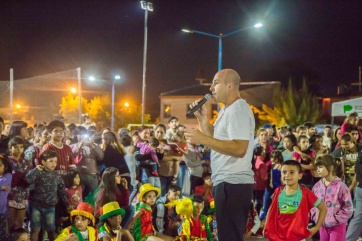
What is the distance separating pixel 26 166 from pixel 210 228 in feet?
9.78

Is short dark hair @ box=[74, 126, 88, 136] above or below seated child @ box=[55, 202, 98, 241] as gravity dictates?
above

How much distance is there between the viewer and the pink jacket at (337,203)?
6.45m

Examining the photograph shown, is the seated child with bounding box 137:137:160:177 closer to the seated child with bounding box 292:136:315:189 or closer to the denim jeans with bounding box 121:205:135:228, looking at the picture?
the denim jeans with bounding box 121:205:135:228

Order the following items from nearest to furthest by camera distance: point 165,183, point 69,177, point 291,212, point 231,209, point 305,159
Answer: point 231,209
point 291,212
point 69,177
point 305,159
point 165,183

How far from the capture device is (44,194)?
7180mm

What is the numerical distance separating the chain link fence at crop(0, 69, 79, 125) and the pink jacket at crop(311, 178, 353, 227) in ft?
25.6

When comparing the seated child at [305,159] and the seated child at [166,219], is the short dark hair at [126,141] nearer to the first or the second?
the seated child at [166,219]

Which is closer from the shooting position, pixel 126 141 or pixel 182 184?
pixel 126 141

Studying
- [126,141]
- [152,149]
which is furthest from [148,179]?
[126,141]

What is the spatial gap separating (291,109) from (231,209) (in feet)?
143

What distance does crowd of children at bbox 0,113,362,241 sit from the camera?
5716mm

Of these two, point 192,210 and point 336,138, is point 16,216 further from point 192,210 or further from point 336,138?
point 336,138

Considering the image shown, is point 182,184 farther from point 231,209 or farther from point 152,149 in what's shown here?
point 231,209

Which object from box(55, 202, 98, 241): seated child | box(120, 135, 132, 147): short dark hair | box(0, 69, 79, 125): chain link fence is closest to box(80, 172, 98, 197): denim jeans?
box(120, 135, 132, 147): short dark hair
